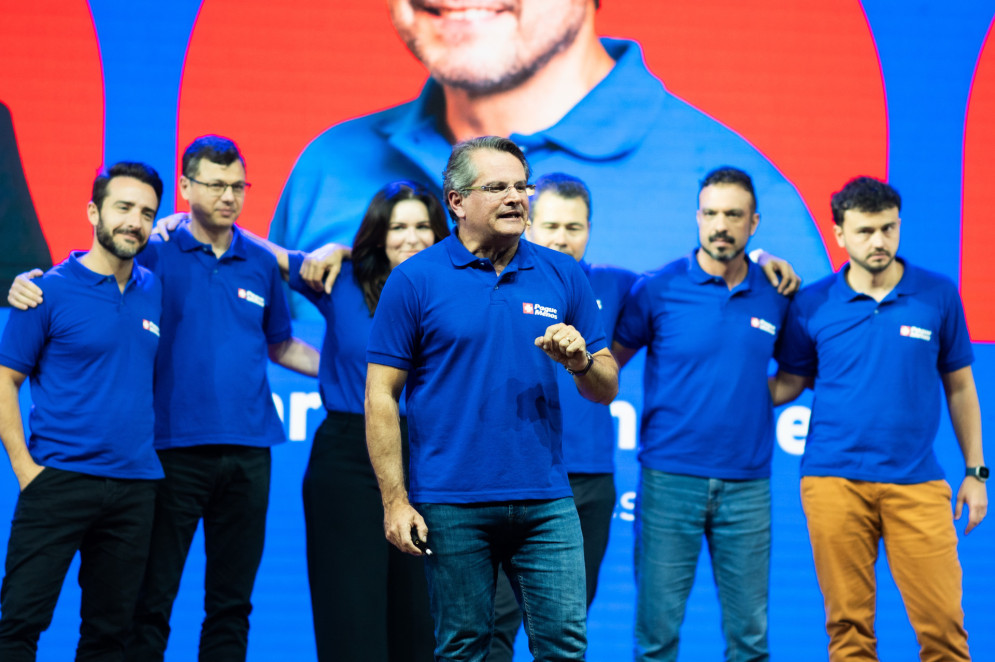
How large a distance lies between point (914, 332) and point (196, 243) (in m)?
2.37

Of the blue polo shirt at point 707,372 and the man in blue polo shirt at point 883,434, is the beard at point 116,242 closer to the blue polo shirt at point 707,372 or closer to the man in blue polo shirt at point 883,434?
the blue polo shirt at point 707,372

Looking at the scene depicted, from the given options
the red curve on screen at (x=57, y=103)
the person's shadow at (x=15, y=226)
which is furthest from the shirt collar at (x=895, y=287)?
the person's shadow at (x=15, y=226)

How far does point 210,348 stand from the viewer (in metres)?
2.94

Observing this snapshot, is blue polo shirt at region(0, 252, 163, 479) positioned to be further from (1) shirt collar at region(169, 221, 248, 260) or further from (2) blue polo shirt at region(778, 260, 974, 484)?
(2) blue polo shirt at region(778, 260, 974, 484)

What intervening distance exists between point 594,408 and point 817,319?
2.68 feet

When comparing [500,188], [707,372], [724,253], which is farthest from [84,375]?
[724,253]

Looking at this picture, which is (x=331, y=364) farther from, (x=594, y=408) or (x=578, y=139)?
(x=578, y=139)

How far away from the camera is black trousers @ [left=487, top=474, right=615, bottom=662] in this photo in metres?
2.99

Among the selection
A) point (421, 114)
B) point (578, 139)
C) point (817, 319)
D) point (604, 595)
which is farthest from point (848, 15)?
point (604, 595)

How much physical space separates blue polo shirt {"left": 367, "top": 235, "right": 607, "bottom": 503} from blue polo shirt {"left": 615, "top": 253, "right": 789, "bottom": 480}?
1021 mm

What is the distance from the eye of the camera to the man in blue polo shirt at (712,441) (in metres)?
2.98

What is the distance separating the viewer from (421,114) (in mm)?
3910

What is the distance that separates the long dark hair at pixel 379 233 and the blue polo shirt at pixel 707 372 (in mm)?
786

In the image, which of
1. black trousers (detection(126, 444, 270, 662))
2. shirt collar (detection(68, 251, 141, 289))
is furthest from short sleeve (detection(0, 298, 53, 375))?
black trousers (detection(126, 444, 270, 662))
